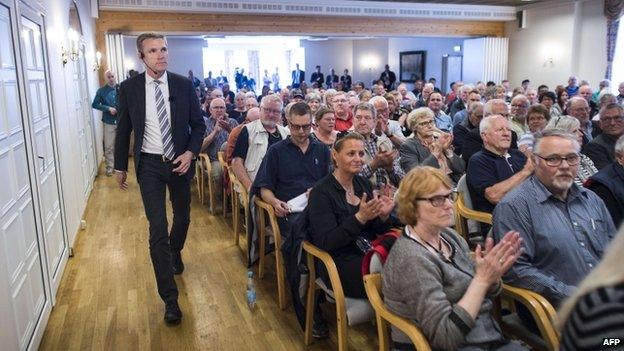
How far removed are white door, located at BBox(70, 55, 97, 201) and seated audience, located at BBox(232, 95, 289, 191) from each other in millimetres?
2285

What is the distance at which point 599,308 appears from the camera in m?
0.78

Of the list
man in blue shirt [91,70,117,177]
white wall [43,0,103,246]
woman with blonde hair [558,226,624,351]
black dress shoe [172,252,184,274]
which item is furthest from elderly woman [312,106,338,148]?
man in blue shirt [91,70,117,177]

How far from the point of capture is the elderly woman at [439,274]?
1.61m

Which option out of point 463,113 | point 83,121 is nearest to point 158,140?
point 83,121

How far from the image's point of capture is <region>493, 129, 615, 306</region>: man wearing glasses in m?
2.00

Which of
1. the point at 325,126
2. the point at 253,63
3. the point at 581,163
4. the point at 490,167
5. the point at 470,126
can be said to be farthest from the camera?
the point at 253,63

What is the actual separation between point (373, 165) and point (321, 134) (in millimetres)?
799

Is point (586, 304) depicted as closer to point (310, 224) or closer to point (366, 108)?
point (310, 224)

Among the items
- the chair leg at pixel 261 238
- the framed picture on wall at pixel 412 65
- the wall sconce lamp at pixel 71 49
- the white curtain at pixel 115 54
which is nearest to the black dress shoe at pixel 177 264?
the chair leg at pixel 261 238

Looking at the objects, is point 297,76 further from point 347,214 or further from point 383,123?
point 347,214

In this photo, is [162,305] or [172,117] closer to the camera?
[172,117]

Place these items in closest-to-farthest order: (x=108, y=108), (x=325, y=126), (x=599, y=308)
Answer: (x=599, y=308), (x=325, y=126), (x=108, y=108)

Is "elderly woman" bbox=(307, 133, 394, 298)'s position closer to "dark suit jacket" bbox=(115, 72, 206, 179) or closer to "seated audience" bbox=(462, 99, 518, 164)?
"dark suit jacket" bbox=(115, 72, 206, 179)

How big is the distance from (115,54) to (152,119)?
289 inches
